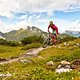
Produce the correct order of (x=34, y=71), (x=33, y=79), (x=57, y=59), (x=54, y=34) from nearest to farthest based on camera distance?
(x=33, y=79)
(x=34, y=71)
(x=57, y=59)
(x=54, y=34)

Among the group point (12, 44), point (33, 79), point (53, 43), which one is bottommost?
point (33, 79)

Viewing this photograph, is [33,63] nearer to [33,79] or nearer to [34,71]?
[34,71]

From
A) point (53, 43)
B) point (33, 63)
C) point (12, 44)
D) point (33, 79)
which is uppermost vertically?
point (12, 44)

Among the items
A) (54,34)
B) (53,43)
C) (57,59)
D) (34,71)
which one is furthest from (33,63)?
(53,43)

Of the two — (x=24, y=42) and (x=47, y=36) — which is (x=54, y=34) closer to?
(x=47, y=36)

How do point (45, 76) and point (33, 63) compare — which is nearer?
point (45, 76)

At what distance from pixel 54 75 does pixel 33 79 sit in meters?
1.10

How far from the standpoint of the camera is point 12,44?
7600 cm

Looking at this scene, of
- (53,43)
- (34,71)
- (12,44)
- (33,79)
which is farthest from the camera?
(12,44)

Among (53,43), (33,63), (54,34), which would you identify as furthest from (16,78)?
(53,43)

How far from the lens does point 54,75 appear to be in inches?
590

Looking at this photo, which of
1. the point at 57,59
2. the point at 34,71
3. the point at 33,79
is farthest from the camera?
the point at 57,59

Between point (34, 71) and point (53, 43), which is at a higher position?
point (53, 43)

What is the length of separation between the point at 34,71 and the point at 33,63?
11.2 meters
